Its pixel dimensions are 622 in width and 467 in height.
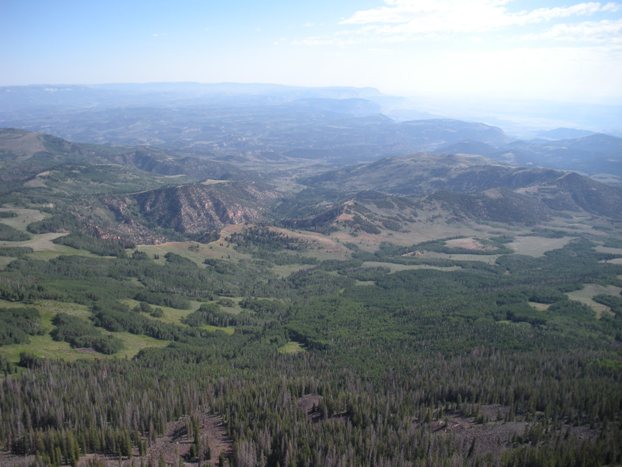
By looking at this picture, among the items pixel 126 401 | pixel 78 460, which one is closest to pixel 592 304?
pixel 126 401

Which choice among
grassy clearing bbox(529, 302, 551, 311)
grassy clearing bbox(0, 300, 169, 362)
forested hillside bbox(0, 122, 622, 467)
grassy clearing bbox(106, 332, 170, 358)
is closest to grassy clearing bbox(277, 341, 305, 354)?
forested hillside bbox(0, 122, 622, 467)

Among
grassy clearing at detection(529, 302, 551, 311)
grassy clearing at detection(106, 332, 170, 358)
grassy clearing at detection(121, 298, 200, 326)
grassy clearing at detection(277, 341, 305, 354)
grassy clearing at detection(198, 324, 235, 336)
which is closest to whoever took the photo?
grassy clearing at detection(106, 332, 170, 358)

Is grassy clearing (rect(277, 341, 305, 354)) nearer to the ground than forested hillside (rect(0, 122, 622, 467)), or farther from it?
nearer to the ground

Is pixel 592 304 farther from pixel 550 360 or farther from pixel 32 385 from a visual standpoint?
pixel 32 385

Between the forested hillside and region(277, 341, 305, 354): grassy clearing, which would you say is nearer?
the forested hillside

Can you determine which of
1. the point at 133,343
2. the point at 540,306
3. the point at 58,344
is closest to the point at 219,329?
the point at 133,343

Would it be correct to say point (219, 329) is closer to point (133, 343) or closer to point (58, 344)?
point (133, 343)

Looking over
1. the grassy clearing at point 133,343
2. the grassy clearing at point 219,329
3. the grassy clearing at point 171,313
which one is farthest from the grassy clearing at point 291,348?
the grassy clearing at point 171,313

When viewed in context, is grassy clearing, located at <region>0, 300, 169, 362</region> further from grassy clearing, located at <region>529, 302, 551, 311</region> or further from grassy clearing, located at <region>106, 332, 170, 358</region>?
grassy clearing, located at <region>529, 302, 551, 311</region>

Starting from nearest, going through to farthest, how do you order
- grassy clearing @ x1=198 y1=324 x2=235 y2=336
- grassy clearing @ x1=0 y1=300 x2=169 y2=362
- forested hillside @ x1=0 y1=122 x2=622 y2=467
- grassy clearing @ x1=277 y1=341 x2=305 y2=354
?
forested hillside @ x1=0 y1=122 x2=622 y2=467 < grassy clearing @ x1=0 y1=300 x2=169 y2=362 < grassy clearing @ x1=277 y1=341 x2=305 y2=354 < grassy clearing @ x1=198 y1=324 x2=235 y2=336
